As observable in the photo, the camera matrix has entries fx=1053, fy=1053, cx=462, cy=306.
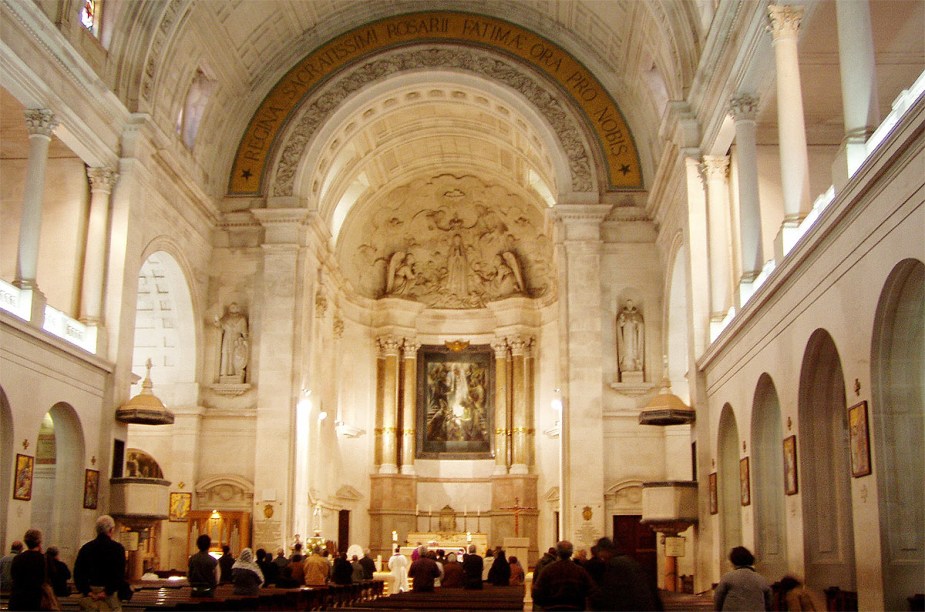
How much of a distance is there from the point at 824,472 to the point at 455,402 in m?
22.7

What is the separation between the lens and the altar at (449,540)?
1262 inches

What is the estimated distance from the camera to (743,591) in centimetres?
883

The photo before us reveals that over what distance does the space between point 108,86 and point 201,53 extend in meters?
4.46

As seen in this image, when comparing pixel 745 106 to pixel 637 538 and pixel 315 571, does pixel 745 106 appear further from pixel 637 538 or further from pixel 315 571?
pixel 637 538

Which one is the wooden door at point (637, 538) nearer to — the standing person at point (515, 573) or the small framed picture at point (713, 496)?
the standing person at point (515, 573)

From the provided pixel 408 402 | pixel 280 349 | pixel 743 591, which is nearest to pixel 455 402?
pixel 408 402

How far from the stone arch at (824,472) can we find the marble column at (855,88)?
284 centimetres

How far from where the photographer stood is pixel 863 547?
1145cm

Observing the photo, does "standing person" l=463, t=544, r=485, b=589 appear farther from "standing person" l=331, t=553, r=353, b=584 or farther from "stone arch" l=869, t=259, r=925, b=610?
"stone arch" l=869, t=259, r=925, b=610

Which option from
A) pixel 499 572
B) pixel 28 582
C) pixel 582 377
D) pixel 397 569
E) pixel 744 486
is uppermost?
pixel 582 377

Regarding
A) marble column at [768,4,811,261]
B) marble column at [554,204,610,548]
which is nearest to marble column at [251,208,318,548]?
marble column at [554,204,610,548]

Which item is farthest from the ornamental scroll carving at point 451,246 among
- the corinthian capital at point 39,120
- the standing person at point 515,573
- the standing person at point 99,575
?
the standing person at point 99,575

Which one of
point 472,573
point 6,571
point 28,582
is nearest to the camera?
point 28,582

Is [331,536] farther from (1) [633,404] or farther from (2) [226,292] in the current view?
(1) [633,404]
